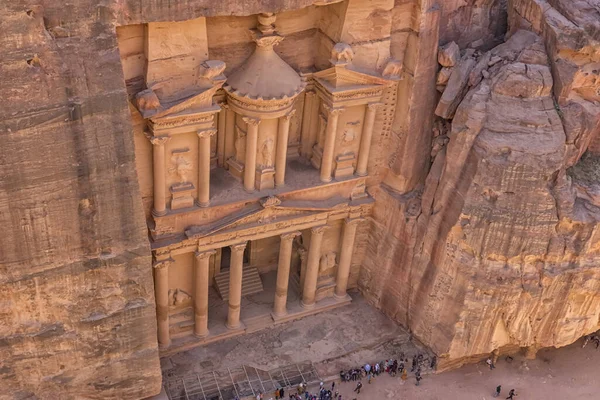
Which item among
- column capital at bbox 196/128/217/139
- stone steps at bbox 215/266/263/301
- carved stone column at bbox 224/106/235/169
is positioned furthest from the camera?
stone steps at bbox 215/266/263/301

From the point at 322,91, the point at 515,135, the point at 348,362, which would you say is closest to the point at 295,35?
the point at 322,91

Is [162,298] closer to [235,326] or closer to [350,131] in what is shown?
[235,326]

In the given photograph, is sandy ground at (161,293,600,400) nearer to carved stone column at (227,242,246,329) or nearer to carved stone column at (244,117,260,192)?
carved stone column at (227,242,246,329)

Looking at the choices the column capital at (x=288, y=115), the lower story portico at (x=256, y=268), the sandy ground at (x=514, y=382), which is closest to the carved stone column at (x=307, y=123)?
the column capital at (x=288, y=115)

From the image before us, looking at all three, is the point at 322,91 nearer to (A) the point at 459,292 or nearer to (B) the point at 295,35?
(B) the point at 295,35

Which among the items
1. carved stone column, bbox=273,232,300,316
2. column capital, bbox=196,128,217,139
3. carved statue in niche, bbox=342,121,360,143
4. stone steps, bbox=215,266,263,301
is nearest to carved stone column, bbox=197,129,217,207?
column capital, bbox=196,128,217,139

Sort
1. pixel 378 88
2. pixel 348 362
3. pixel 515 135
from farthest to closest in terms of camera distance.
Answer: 1. pixel 348 362
2. pixel 378 88
3. pixel 515 135
